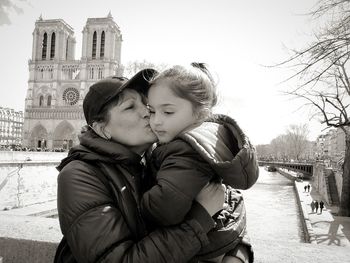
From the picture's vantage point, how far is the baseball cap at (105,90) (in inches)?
57.9

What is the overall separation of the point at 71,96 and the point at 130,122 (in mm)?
64227

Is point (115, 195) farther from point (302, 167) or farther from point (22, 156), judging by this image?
point (302, 167)

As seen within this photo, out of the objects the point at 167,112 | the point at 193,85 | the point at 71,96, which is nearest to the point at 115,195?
the point at 167,112

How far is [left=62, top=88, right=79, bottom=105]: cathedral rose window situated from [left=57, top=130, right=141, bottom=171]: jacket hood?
6345 centimetres

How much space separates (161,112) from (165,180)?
0.43 metres

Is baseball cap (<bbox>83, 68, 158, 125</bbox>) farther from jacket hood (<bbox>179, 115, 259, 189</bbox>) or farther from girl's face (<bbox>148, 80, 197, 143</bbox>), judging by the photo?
jacket hood (<bbox>179, 115, 259, 189</bbox>)

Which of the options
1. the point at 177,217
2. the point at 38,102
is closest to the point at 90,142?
the point at 177,217

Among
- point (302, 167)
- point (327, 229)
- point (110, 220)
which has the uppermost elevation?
point (110, 220)

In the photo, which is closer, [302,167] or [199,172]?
[199,172]

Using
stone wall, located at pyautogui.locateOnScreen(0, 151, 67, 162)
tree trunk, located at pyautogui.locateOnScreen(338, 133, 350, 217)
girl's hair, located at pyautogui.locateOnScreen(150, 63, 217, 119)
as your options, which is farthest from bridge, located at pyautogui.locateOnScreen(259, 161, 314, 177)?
girl's hair, located at pyautogui.locateOnScreen(150, 63, 217, 119)

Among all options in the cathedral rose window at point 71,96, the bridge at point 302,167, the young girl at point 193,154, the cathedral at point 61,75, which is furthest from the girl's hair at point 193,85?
the cathedral rose window at point 71,96

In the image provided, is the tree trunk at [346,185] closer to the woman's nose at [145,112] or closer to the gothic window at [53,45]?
the woman's nose at [145,112]

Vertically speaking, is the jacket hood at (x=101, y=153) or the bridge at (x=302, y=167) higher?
the jacket hood at (x=101, y=153)

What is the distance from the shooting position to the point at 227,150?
1412mm
